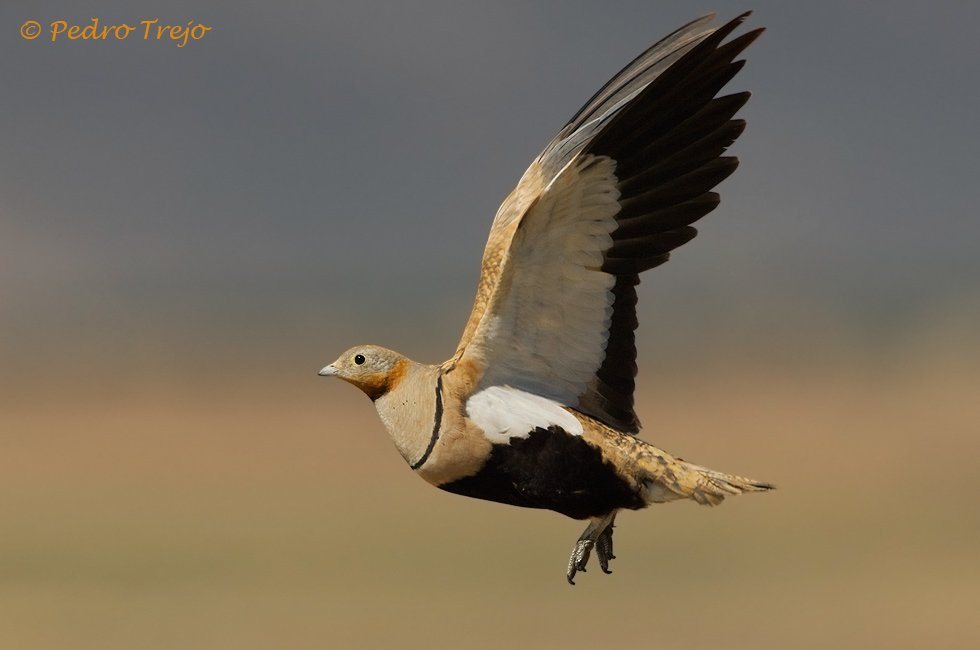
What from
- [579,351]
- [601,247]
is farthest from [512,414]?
Result: [601,247]

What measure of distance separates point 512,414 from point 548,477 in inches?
19.7

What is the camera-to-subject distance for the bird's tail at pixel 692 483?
24.6 ft

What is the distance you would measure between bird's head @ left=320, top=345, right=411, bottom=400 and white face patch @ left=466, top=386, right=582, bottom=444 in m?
0.59

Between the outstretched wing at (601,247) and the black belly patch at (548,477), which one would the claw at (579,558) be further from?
the outstretched wing at (601,247)

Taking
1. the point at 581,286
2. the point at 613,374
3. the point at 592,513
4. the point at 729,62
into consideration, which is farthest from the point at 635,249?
the point at 592,513

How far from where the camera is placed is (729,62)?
22.7ft

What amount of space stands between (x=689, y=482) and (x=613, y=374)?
960 mm

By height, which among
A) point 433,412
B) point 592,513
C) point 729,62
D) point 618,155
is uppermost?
point 729,62

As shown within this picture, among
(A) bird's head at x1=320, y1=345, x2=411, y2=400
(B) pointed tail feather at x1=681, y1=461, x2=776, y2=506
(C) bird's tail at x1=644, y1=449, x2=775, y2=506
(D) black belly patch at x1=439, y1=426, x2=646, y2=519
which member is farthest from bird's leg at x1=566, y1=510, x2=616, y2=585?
(A) bird's head at x1=320, y1=345, x2=411, y2=400

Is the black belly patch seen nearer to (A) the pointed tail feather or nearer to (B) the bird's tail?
(B) the bird's tail

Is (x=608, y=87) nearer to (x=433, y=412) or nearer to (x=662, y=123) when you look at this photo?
(x=662, y=123)

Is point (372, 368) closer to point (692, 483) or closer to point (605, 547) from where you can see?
point (605, 547)

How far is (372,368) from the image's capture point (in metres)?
7.59

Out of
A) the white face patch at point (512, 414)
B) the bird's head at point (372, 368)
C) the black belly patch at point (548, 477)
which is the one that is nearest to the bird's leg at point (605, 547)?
the black belly patch at point (548, 477)
